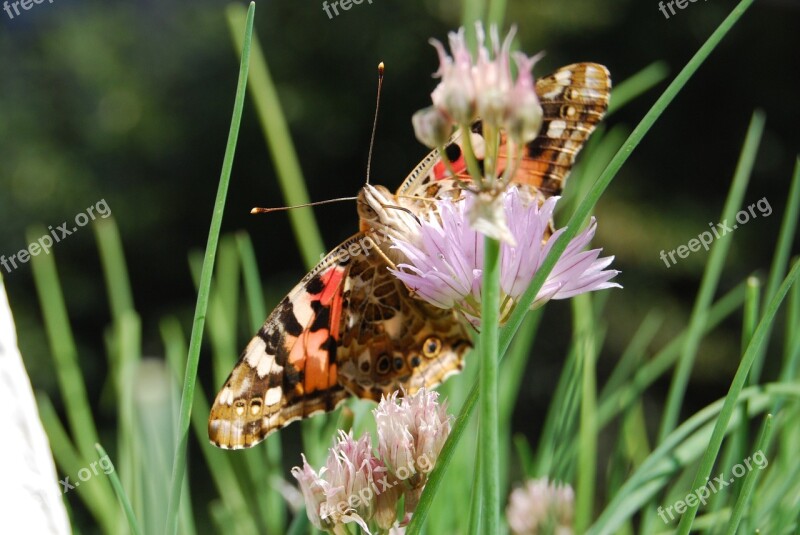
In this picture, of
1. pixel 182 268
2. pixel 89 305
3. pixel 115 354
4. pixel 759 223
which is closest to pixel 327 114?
pixel 182 268

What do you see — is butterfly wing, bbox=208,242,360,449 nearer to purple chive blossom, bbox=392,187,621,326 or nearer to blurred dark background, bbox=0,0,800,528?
purple chive blossom, bbox=392,187,621,326

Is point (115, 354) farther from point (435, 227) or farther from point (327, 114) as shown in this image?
point (327, 114)

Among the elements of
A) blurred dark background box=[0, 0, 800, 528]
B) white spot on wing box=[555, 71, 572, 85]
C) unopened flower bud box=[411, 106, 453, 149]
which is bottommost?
unopened flower bud box=[411, 106, 453, 149]

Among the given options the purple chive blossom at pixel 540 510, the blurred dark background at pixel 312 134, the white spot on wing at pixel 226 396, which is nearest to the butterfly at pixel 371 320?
the white spot on wing at pixel 226 396

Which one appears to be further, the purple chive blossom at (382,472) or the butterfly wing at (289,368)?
the butterfly wing at (289,368)

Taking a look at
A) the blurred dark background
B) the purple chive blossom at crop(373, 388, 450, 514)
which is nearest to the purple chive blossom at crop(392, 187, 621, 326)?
the purple chive blossom at crop(373, 388, 450, 514)

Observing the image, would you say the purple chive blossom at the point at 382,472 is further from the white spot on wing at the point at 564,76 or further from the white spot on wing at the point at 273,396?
the white spot on wing at the point at 564,76

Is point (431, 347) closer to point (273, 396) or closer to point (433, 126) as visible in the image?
point (273, 396)
